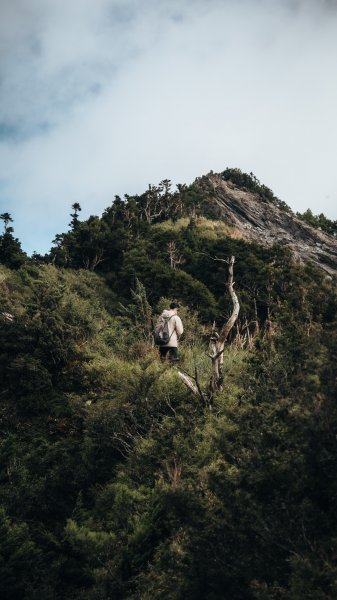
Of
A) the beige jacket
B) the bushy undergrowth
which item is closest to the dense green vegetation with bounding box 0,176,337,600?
the bushy undergrowth

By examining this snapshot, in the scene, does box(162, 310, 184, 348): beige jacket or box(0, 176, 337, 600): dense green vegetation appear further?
box(162, 310, 184, 348): beige jacket

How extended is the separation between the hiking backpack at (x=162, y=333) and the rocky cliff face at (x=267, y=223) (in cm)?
2470

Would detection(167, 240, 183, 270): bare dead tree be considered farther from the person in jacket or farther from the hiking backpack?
the hiking backpack

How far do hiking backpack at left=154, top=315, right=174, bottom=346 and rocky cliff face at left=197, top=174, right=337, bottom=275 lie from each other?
2470 cm

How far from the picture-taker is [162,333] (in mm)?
11555

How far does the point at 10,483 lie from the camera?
28.1 feet

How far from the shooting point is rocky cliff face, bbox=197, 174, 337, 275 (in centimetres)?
3722

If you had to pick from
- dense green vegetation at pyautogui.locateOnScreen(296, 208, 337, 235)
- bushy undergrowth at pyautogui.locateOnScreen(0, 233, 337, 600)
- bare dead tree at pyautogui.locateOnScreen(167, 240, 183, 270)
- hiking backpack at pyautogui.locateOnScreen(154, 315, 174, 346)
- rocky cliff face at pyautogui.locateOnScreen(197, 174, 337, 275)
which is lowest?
bushy undergrowth at pyautogui.locateOnScreen(0, 233, 337, 600)

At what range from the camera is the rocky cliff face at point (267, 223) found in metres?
37.2

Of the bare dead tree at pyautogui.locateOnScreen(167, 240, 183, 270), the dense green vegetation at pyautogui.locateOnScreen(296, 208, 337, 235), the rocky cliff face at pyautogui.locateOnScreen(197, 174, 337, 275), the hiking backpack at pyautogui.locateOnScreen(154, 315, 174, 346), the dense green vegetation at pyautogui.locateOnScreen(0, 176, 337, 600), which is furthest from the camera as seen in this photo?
the dense green vegetation at pyautogui.locateOnScreen(296, 208, 337, 235)

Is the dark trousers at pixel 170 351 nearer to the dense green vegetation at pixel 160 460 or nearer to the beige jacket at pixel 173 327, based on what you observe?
the beige jacket at pixel 173 327

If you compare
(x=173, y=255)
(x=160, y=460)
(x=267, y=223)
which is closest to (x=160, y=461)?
(x=160, y=460)

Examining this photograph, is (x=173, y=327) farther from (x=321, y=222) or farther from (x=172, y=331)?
(x=321, y=222)

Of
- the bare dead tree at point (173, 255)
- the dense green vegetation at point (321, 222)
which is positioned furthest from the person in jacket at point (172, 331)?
the dense green vegetation at point (321, 222)
